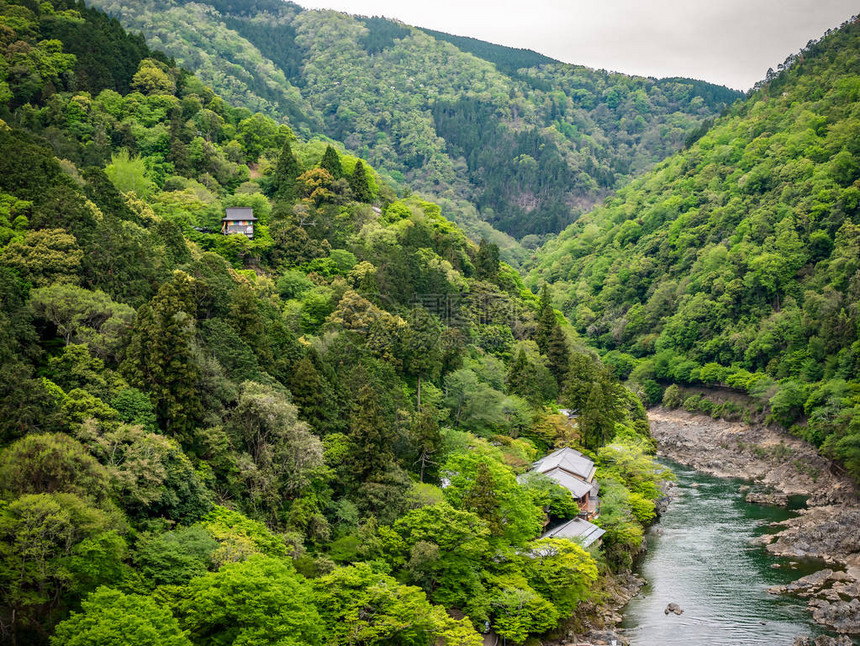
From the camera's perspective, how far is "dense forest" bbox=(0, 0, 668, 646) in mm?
30922

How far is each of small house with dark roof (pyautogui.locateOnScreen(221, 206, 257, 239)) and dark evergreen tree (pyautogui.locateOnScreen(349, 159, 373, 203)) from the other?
1651cm

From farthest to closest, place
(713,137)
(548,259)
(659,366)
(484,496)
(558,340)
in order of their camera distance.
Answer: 1. (548,259)
2. (713,137)
3. (659,366)
4. (558,340)
5. (484,496)

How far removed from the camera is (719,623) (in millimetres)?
47188

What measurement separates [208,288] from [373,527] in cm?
1744

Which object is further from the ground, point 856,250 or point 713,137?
point 713,137

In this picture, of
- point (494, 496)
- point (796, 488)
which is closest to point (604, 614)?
point (494, 496)

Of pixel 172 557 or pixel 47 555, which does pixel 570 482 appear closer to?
pixel 172 557

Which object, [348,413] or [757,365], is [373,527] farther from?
[757,365]

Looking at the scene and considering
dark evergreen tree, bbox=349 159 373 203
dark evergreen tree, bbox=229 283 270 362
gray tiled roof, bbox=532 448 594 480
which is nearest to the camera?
dark evergreen tree, bbox=229 283 270 362

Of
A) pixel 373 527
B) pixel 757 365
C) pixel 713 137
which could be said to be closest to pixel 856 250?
pixel 757 365

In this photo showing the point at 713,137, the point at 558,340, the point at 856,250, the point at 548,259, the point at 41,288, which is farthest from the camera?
the point at 548,259

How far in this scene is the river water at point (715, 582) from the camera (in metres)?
45.9

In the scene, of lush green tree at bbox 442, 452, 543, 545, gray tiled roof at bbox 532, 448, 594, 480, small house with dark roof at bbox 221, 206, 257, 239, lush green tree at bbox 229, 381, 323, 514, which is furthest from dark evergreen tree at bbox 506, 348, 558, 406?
lush green tree at bbox 229, 381, 323, 514

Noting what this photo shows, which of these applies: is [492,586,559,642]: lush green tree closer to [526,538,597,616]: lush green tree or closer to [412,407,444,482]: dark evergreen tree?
[526,538,597,616]: lush green tree
